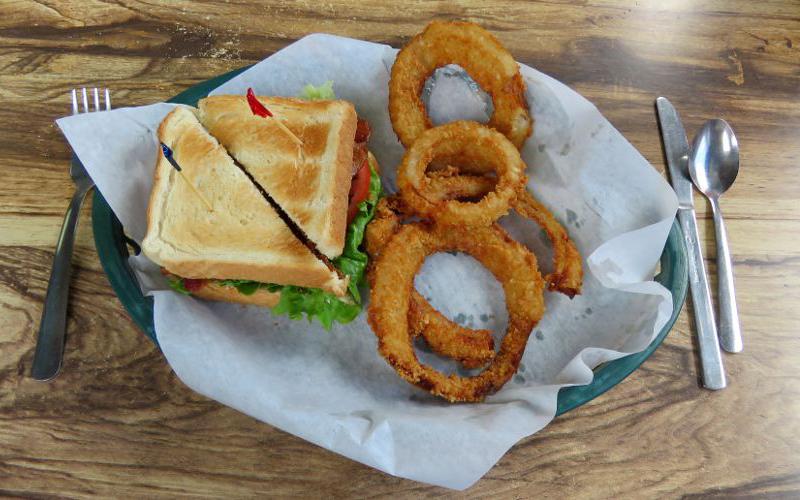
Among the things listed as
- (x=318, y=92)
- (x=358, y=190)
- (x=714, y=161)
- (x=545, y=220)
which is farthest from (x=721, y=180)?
(x=318, y=92)

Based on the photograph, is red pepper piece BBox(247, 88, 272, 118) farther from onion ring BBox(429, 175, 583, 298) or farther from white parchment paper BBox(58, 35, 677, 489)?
onion ring BBox(429, 175, 583, 298)

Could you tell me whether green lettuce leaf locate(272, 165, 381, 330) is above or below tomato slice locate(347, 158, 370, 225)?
below

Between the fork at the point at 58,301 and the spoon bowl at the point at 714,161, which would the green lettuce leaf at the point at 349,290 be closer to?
the fork at the point at 58,301

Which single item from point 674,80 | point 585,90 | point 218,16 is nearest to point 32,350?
point 218,16

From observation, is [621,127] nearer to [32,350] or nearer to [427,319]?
[427,319]

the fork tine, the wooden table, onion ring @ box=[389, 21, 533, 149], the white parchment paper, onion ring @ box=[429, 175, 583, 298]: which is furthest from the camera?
the fork tine

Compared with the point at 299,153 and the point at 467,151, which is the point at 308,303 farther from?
the point at 467,151

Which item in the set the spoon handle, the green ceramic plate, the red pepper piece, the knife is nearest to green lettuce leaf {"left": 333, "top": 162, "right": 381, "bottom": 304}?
the red pepper piece

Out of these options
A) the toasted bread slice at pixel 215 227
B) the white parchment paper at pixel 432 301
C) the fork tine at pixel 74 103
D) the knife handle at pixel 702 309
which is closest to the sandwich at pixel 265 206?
the toasted bread slice at pixel 215 227
